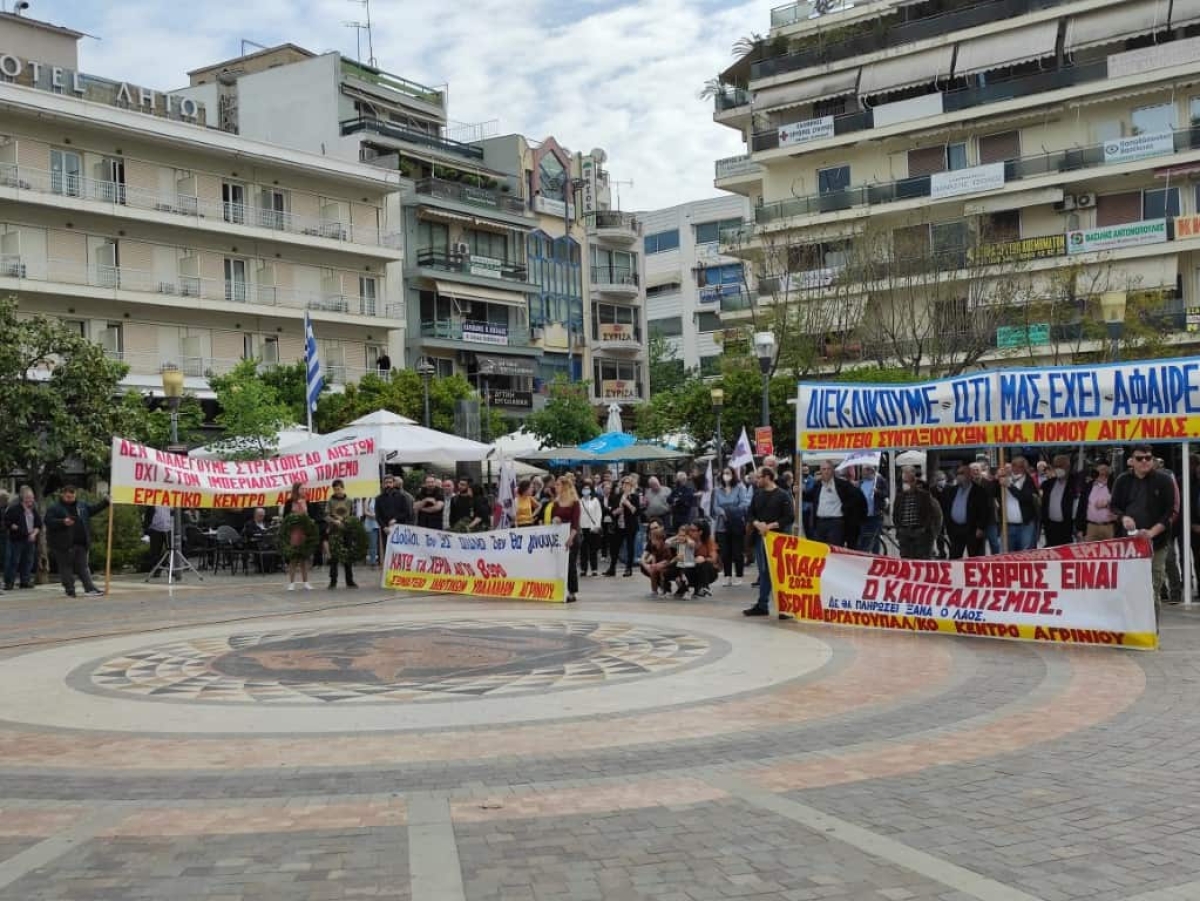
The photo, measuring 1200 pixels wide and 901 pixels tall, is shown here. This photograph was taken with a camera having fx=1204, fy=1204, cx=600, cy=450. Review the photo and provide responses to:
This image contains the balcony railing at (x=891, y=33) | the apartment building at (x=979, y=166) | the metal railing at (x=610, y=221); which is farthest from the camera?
the metal railing at (x=610, y=221)

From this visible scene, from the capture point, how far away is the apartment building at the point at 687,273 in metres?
74.0

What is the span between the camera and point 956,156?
4659 centimetres

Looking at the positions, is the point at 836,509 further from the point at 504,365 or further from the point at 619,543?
the point at 504,365

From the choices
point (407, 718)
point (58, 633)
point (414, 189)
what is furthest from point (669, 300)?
point (407, 718)

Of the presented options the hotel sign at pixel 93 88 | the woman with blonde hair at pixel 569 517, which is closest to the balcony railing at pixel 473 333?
the hotel sign at pixel 93 88

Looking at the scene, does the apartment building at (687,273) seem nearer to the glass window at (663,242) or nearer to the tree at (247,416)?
the glass window at (663,242)

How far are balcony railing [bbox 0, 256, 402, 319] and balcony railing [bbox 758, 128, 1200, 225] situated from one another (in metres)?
17.9

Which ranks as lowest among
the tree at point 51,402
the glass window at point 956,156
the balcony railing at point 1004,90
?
the tree at point 51,402

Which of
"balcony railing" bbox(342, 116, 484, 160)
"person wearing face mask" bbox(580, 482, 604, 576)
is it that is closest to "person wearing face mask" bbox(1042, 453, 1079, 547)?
"person wearing face mask" bbox(580, 482, 604, 576)

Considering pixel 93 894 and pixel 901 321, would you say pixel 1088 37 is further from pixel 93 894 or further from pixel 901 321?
pixel 93 894

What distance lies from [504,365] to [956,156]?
23.5m

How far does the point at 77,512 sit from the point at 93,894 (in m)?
16.5

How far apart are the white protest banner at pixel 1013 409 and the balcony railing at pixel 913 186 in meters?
31.9

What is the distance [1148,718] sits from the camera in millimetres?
8523
